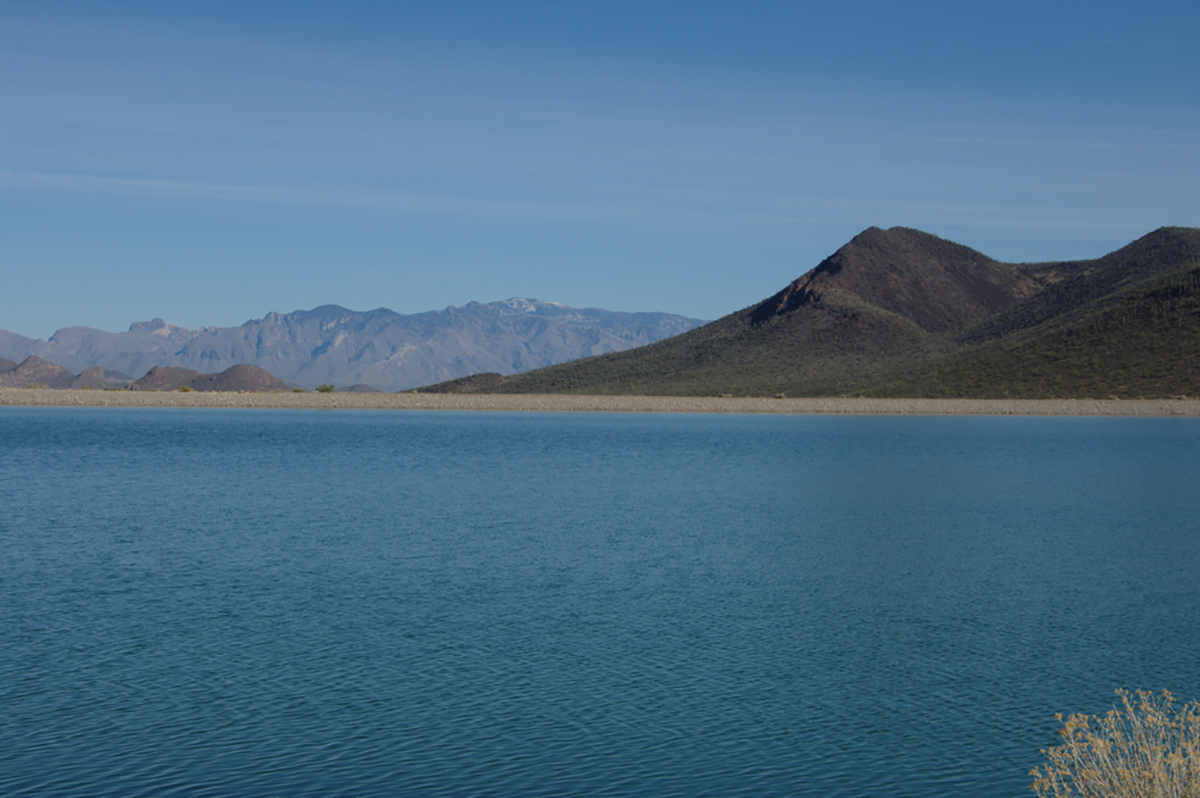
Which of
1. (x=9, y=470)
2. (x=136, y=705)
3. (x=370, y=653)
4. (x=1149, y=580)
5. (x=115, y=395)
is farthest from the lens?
(x=115, y=395)

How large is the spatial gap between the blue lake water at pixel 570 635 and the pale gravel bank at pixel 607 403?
6346 centimetres

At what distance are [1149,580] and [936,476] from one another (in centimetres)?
2152

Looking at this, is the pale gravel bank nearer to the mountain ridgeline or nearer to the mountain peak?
the mountain ridgeline

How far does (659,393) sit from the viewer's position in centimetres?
12075

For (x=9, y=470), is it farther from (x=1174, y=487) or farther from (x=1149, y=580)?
(x=1174, y=487)

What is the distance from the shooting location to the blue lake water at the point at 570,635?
9922 mm

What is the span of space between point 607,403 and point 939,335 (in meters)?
51.3

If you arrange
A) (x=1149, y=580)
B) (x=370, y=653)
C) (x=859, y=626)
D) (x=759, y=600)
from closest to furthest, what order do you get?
(x=370, y=653) < (x=859, y=626) < (x=759, y=600) < (x=1149, y=580)

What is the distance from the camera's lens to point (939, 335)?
456ft

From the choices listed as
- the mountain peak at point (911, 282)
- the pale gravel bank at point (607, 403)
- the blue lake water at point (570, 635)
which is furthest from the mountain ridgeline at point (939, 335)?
the blue lake water at point (570, 635)

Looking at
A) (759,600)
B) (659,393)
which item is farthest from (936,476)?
(659,393)

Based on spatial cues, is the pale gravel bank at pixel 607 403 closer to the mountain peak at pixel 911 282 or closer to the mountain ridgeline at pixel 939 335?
the mountain ridgeline at pixel 939 335

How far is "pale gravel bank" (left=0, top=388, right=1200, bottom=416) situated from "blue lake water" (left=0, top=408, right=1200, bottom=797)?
208 ft

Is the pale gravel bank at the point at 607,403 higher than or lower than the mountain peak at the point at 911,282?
lower
